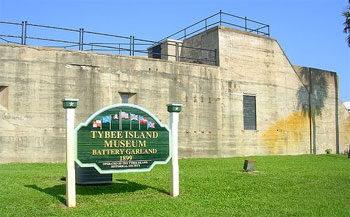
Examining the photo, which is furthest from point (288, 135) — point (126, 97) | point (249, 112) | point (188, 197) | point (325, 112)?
point (188, 197)

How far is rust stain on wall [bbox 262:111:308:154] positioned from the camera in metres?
26.5

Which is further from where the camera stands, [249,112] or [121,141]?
[249,112]

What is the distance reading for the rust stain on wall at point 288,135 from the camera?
26469 mm

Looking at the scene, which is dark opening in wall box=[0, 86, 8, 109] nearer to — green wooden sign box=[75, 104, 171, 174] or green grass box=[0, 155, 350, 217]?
green grass box=[0, 155, 350, 217]

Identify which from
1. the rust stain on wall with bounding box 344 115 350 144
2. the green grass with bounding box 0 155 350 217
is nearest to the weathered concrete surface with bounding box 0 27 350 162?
the rust stain on wall with bounding box 344 115 350 144

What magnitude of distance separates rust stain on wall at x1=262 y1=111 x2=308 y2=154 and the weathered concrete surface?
0.07 m

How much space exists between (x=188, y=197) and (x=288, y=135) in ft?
65.9

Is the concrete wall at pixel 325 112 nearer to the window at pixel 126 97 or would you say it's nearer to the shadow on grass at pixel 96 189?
the window at pixel 126 97

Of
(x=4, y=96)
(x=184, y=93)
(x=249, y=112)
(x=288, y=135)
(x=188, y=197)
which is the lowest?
(x=188, y=197)

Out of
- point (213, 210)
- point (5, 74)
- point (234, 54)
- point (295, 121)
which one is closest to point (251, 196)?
point (213, 210)

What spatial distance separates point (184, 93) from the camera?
22594 millimetres

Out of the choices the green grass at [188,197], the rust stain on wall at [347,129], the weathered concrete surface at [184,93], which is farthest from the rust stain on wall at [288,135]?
the green grass at [188,197]

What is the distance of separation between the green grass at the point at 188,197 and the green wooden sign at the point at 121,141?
82 centimetres

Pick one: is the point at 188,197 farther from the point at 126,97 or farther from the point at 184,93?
the point at 184,93
